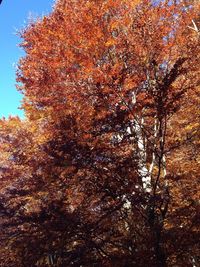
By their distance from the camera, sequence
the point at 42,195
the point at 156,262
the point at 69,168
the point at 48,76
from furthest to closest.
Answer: the point at 48,76 < the point at 42,195 < the point at 69,168 < the point at 156,262

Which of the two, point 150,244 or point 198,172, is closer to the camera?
point 150,244

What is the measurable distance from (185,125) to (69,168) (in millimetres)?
8020

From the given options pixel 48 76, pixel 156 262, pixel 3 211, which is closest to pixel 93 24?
pixel 48 76

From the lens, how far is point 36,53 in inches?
528

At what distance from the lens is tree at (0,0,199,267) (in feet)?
20.5

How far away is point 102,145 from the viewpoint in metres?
6.95

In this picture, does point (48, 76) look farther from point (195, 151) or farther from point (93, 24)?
point (195, 151)

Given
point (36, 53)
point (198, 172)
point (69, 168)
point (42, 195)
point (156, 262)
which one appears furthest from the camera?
point (36, 53)

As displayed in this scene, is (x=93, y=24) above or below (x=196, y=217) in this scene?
above

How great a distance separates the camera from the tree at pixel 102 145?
6.26 m

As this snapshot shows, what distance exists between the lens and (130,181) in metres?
6.57

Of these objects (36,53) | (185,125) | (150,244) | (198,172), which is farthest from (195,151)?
(36,53)

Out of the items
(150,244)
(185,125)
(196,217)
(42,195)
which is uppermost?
(185,125)

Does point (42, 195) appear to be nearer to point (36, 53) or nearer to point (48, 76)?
point (48, 76)
